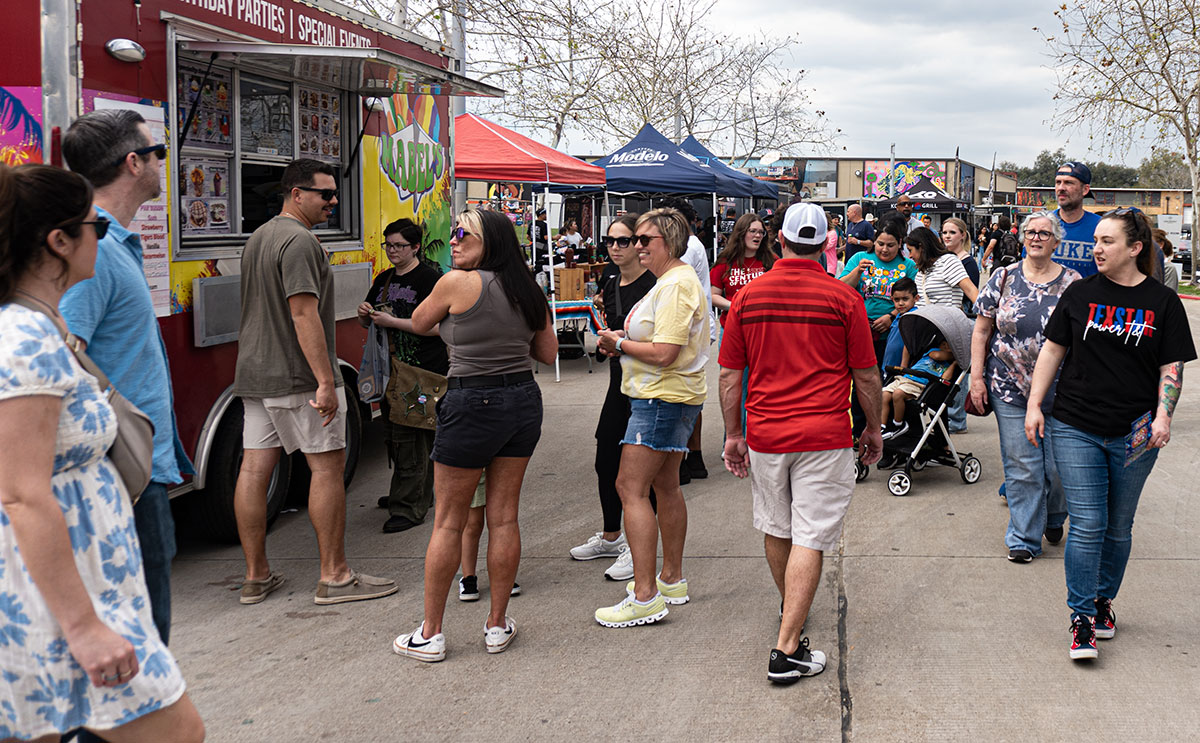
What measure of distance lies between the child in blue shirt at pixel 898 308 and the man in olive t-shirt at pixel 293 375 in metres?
4.49

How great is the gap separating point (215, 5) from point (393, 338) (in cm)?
195

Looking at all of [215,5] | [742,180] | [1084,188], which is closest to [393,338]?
[215,5]

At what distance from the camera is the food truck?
174 inches

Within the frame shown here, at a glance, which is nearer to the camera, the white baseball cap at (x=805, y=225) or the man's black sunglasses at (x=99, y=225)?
the man's black sunglasses at (x=99, y=225)

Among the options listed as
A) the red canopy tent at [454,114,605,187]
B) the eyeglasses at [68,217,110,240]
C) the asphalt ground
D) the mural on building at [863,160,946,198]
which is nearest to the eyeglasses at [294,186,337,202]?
the asphalt ground

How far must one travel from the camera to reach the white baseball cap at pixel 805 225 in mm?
3996

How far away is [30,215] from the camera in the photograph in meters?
2.13

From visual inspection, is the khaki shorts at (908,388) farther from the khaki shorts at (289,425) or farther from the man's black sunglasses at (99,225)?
the man's black sunglasses at (99,225)

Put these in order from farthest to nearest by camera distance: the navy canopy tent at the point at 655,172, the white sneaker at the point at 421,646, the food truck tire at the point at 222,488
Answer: the navy canopy tent at the point at 655,172
the food truck tire at the point at 222,488
the white sneaker at the point at 421,646

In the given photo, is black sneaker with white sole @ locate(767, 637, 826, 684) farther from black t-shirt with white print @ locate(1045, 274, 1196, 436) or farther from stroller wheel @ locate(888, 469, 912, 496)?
stroller wheel @ locate(888, 469, 912, 496)

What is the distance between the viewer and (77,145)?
320 cm

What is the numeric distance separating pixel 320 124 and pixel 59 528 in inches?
197

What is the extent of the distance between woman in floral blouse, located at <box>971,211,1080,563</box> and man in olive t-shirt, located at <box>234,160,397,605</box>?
3249 millimetres

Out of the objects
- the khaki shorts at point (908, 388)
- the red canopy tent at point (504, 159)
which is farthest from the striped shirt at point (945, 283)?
the red canopy tent at point (504, 159)
